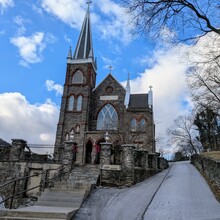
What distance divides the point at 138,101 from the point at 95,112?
5.81 metres

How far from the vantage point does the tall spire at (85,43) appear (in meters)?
35.3

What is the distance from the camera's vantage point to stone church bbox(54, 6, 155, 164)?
2914 centimetres

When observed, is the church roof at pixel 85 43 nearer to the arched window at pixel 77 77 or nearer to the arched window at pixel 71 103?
the arched window at pixel 77 77

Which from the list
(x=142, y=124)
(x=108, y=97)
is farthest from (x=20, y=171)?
(x=108, y=97)

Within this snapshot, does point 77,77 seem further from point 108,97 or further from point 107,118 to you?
point 107,118

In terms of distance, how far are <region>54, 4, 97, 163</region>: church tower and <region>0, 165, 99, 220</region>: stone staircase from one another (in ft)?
51.6

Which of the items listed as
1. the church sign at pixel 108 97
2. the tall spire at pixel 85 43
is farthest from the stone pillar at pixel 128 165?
the tall spire at pixel 85 43

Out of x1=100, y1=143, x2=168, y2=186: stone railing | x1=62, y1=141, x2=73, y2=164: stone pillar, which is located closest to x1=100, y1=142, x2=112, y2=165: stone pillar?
x1=100, y1=143, x2=168, y2=186: stone railing

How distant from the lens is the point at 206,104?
21.2m

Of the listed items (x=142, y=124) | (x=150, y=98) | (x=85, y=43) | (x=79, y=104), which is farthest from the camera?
(x=85, y=43)

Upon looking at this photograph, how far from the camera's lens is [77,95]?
32406mm

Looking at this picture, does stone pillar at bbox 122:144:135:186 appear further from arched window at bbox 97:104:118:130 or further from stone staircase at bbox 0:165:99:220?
arched window at bbox 97:104:118:130

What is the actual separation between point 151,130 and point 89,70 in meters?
11.5

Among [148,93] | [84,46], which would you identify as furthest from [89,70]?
[148,93]
